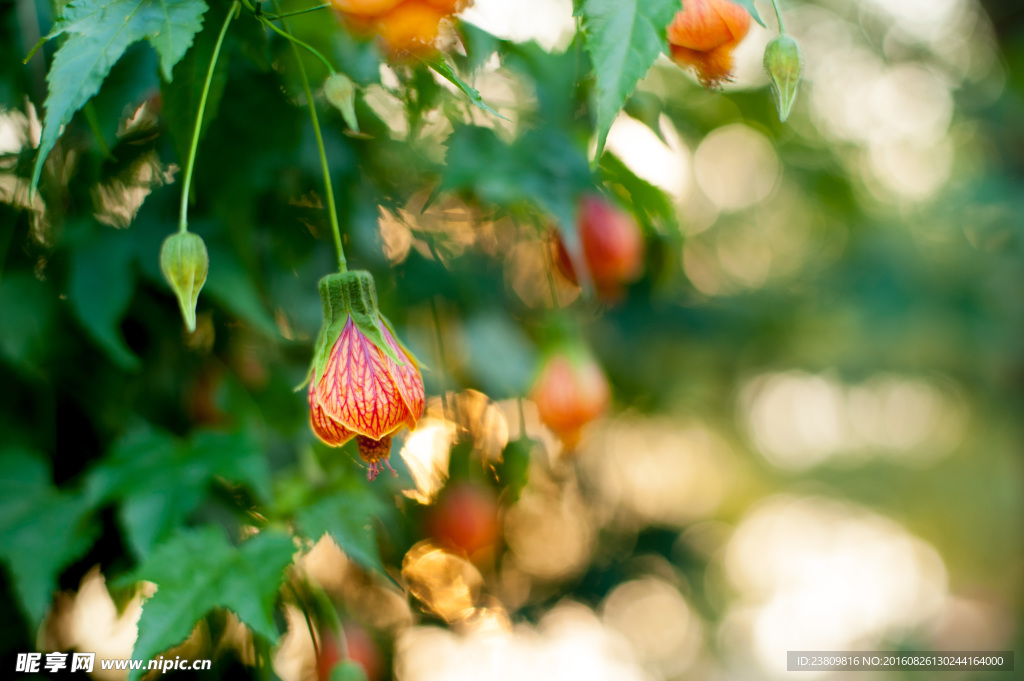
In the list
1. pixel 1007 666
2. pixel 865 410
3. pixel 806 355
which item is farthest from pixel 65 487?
pixel 865 410

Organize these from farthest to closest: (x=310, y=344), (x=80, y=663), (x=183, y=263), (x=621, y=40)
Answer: (x=310, y=344) < (x=80, y=663) < (x=183, y=263) < (x=621, y=40)

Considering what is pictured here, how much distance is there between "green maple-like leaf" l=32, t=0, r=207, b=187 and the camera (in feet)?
0.85

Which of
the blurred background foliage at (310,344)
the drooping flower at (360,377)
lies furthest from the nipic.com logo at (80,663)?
the drooping flower at (360,377)

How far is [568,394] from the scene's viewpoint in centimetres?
66

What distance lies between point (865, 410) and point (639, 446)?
3.00 metres

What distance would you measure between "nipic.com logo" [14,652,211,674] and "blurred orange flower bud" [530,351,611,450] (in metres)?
0.35

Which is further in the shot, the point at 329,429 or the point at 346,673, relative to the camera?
the point at 346,673

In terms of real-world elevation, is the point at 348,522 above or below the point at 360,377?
below

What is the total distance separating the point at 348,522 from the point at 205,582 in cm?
9

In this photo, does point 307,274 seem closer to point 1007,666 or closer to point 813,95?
point 813,95

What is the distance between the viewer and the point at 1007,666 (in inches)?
86.9

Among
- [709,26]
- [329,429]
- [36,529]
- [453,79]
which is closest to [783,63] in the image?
[709,26]

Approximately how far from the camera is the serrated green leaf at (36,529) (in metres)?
0.41

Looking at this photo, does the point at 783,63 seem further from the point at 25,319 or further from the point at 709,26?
the point at 25,319
